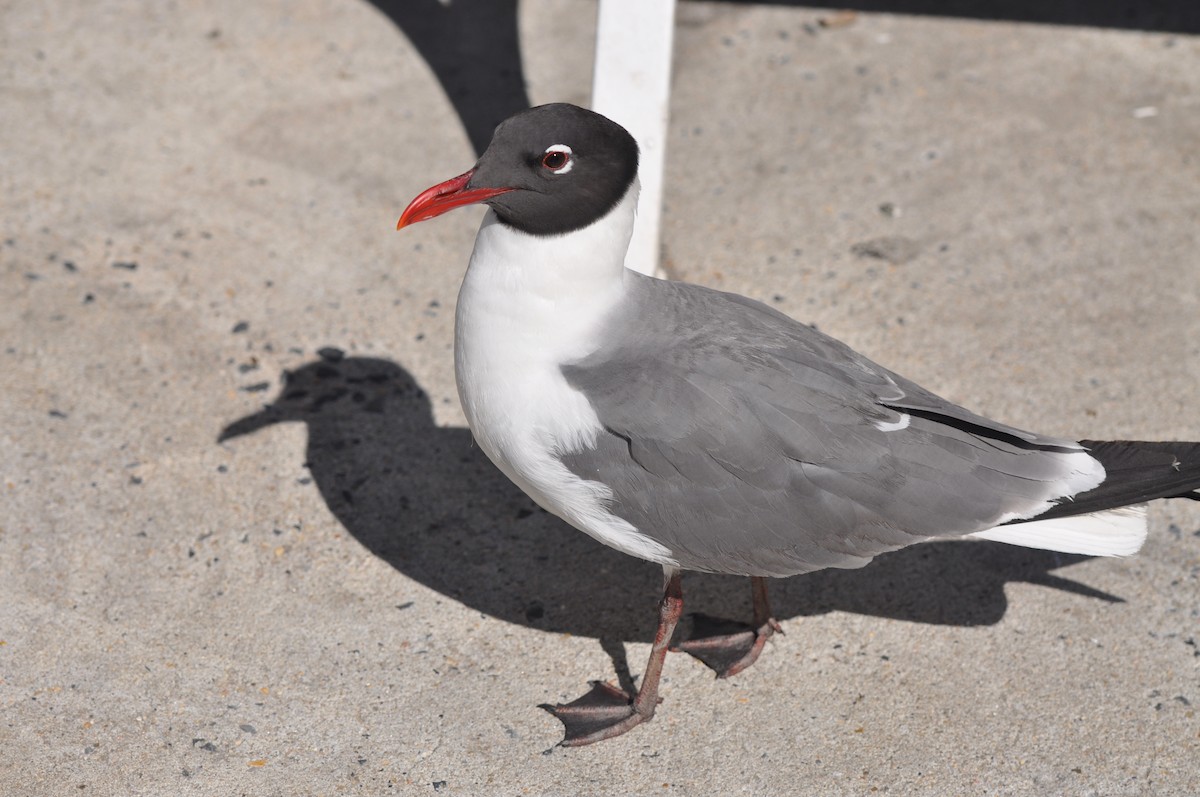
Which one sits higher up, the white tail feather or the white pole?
the white pole

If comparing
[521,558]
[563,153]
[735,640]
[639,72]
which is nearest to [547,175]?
[563,153]

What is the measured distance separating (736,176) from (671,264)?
0.79 m

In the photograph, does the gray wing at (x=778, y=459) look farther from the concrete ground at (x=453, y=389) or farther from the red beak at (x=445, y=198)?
the concrete ground at (x=453, y=389)

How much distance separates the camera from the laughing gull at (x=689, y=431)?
139 inches

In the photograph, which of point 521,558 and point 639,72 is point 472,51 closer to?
point 639,72

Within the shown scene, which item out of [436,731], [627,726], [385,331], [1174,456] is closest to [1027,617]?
[1174,456]

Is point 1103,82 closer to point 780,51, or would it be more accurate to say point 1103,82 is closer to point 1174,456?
point 780,51

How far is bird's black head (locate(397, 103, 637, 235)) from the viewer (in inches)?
137

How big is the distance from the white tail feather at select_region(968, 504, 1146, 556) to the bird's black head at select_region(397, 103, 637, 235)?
146 cm

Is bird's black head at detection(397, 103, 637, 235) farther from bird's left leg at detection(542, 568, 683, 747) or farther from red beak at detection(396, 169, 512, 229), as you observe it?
bird's left leg at detection(542, 568, 683, 747)

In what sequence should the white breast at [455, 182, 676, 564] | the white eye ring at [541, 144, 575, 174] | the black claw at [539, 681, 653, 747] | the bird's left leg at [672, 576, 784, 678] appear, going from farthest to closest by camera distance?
the bird's left leg at [672, 576, 784, 678] → the black claw at [539, 681, 653, 747] → the white breast at [455, 182, 676, 564] → the white eye ring at [541, 144, 575, 174]

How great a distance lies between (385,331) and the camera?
538 cm

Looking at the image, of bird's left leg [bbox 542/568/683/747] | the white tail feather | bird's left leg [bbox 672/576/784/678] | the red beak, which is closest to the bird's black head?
the red beak

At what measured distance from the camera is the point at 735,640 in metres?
4.14
